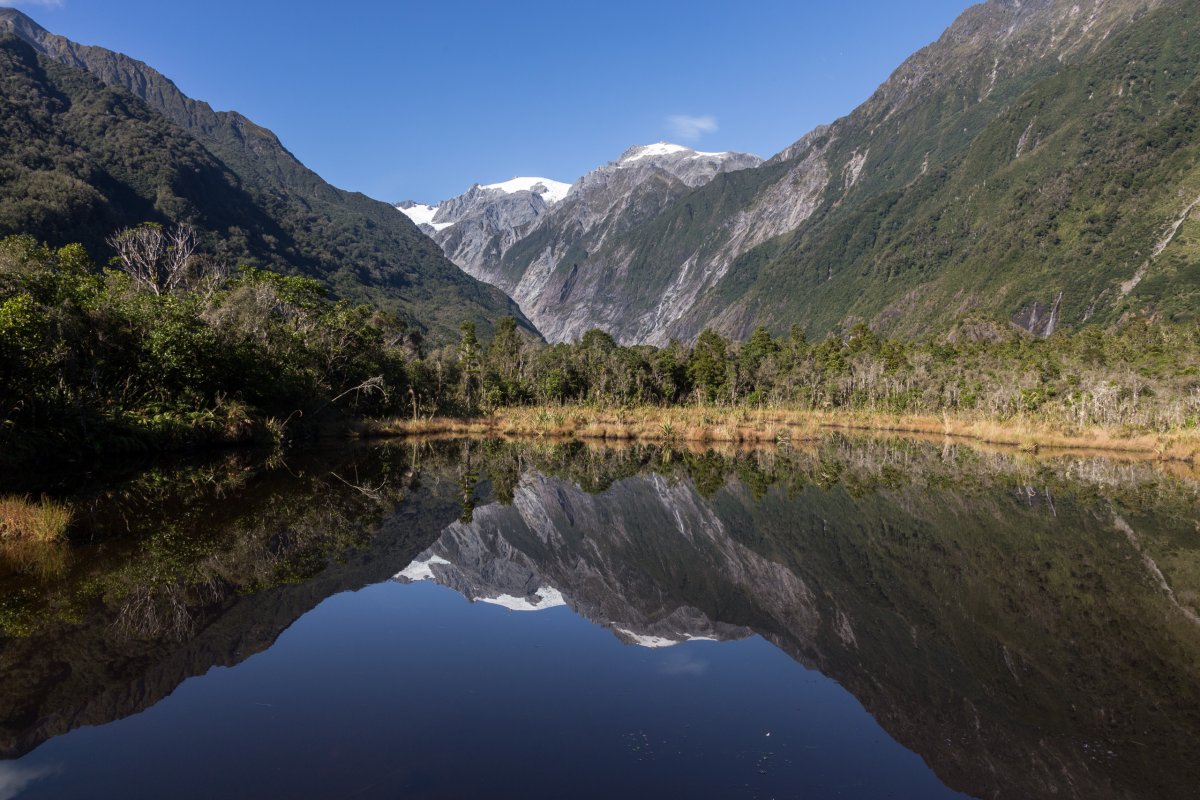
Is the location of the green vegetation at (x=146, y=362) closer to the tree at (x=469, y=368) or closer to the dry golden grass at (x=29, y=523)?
the dry golden grass at (x=29, y=523)

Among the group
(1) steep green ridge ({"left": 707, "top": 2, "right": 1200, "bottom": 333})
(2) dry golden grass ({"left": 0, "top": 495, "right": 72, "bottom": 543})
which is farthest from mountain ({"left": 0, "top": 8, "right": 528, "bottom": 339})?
(1) steep green ridge ({"left": 707, "top": 2, "right": 1200, "bottom": 333})

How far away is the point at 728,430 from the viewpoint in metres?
41.5

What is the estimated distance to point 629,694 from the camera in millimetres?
7910

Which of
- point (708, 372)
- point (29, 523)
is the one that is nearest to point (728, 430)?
point (708, 372)

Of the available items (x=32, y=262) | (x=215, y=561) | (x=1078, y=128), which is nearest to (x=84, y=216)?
(x=32, y=262)

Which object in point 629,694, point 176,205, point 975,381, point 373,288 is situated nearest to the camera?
point 629,694

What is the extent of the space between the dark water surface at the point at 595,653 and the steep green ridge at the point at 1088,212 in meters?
125

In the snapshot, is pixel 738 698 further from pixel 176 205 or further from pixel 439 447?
pixel 176 205

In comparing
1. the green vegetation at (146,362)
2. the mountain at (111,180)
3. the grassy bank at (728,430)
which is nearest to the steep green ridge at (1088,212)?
the grassy bank at (728,430)

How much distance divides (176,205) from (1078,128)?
211 m

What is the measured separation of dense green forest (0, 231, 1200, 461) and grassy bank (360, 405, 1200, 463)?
2296mm

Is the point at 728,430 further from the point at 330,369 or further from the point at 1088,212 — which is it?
the point at 1088,212

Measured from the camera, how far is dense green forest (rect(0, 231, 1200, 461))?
21.1 meters

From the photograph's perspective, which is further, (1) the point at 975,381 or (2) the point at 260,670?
(1) the point at 975,381
